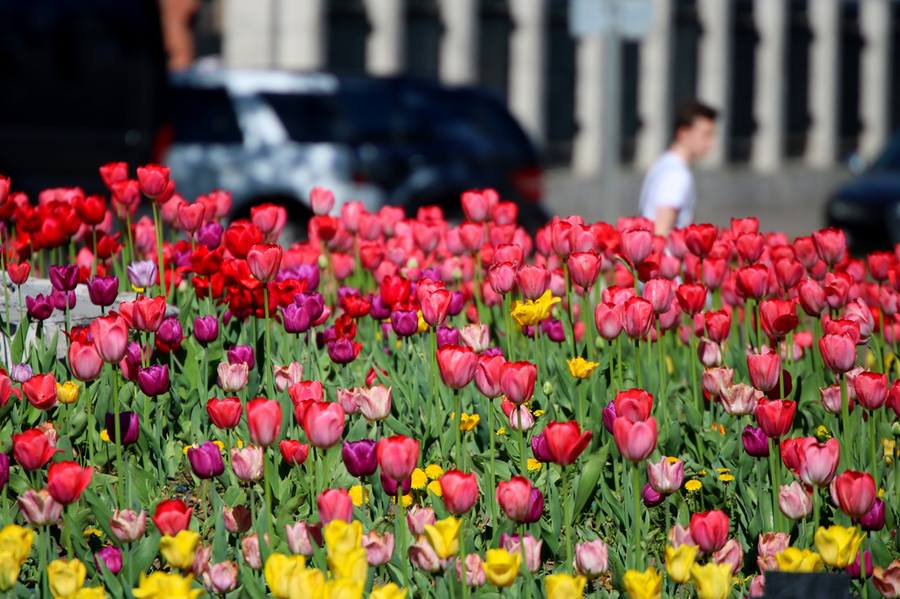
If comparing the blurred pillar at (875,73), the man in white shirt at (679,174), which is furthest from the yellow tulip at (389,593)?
the blurred pillar at (875,73)

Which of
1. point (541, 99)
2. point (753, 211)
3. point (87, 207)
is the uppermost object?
point (87, 207)

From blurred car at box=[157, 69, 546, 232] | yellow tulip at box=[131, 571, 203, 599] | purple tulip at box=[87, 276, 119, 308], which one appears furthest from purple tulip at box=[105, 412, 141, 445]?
blurred car at box=[157, 69, 546, 232]

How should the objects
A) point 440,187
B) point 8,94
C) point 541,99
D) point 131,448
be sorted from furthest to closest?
point 541,99
point 440,187
point 8,94
point 131,448

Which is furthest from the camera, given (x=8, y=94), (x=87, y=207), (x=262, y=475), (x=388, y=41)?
(x=388, y=41)

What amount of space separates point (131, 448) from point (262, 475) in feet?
1.97

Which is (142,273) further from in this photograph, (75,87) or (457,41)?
(457,41)

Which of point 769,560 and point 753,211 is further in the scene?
point 753,211

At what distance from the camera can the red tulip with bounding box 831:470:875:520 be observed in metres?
3.12

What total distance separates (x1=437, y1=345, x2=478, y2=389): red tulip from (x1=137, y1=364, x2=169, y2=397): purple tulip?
2.28ft

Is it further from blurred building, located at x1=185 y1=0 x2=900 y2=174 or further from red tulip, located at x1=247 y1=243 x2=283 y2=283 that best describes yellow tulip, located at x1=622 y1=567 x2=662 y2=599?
blurred building, located at x1=185 y1=0 x2=900 y2=174

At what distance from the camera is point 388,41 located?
23469 mm

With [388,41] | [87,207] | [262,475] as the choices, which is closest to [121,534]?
[262,475]

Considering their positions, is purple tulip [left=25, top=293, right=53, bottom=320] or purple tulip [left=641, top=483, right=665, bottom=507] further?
purple tulip [left=25, top=293, right=53, bottom=320]

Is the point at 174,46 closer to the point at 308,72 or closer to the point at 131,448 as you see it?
the point at 308,72
